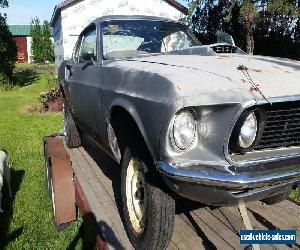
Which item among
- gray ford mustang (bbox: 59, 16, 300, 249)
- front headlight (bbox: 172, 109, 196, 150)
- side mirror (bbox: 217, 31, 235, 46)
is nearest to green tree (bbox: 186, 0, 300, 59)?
side mirror (bbox: 217, 31, 235, 46)

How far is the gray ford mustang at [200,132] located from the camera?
2189 millimetres

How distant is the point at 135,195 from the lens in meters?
2.95

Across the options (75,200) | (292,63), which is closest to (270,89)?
(292,63)

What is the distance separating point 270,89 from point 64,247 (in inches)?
109

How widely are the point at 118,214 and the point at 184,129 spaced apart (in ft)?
4.55

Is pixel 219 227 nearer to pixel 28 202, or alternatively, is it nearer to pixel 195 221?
pixel 195 221

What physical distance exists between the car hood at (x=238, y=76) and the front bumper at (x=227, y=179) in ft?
1.39

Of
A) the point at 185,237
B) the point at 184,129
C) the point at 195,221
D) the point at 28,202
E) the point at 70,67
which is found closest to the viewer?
the point at 184,129

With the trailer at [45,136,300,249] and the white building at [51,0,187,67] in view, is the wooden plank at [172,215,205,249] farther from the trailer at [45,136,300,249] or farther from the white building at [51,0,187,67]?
the white building at [51,0,187,67]

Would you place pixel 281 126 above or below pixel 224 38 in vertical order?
below

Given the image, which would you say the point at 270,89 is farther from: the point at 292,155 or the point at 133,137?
the point at 133,137

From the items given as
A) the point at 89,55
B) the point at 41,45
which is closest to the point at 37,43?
the point at 41,45

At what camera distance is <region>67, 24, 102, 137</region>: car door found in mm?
3643

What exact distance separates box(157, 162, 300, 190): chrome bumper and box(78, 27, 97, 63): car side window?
1956mm
